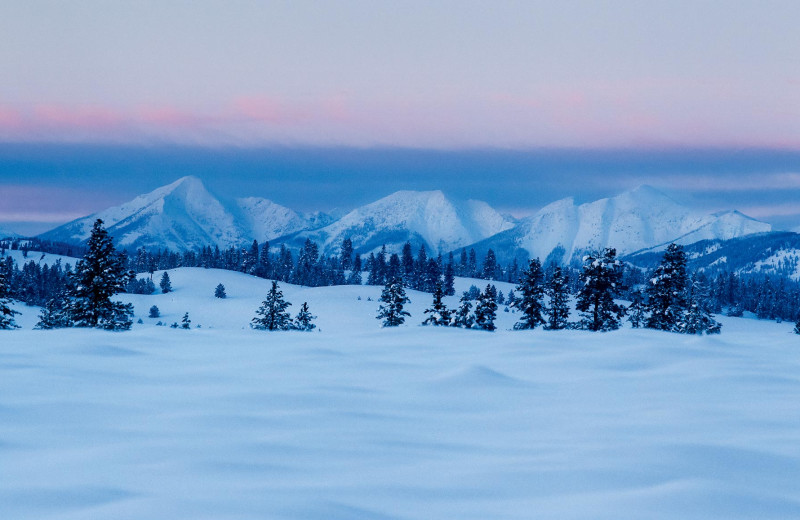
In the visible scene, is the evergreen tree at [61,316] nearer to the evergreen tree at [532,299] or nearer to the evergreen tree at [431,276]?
the evergreen tree at [532,299]

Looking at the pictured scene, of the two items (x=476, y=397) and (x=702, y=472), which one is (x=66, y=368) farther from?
(x=702, y=472)

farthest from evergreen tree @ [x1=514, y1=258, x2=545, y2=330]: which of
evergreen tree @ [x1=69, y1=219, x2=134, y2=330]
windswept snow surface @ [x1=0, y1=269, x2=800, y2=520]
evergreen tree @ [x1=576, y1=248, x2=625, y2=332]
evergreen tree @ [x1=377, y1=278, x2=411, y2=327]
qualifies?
windswept snow surface @ [x1=0, y1=269, x2=800, y2=520]

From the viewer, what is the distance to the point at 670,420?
738cm

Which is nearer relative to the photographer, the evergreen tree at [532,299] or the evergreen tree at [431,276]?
the evergreen tree at [532,299]

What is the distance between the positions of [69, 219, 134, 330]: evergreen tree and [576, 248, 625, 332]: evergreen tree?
26.8 metres

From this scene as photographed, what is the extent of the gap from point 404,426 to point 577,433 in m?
1.83

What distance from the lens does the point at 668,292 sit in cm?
4066

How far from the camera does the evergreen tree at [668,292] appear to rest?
40.5 meters

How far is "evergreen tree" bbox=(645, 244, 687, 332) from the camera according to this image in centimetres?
4047

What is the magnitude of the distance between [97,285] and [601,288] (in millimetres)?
29415

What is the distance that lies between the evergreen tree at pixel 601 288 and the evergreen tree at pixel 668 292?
200 cm

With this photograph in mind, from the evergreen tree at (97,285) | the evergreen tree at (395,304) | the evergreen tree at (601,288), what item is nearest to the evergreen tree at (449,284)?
the evergreen tree at (395,304)

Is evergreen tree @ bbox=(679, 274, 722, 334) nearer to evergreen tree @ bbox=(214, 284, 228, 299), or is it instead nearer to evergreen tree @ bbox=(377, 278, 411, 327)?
evergreen tree @ bbox=(377, 278, 411, 327)

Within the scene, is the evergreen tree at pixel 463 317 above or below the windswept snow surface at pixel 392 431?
below
